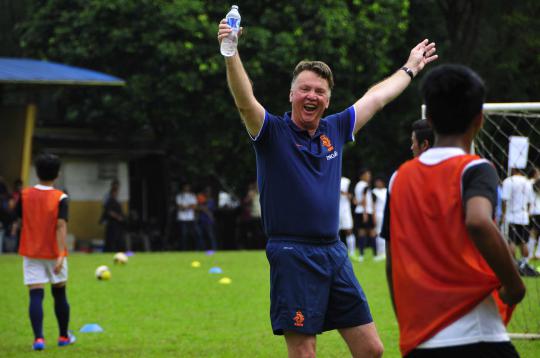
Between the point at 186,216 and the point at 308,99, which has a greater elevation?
the point at 308,99

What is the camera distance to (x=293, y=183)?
5.59 m

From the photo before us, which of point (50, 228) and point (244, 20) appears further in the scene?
point (244, 20)

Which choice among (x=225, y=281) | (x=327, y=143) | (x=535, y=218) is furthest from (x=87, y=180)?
(x=327, y=143)

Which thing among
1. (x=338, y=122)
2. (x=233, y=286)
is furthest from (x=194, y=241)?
(x=338, y=122)

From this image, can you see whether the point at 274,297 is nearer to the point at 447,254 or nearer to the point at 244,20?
the point at 447,254

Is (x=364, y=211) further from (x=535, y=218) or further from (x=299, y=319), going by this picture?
(x=299, y=319)

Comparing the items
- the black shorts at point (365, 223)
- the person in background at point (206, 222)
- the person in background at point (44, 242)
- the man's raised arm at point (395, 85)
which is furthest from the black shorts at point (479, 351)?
the person in background at point (206, 222)

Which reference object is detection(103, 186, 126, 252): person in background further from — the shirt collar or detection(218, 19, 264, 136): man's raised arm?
the shirt collar

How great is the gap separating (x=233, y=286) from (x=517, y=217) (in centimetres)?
443

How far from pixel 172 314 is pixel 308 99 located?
768 centimetres

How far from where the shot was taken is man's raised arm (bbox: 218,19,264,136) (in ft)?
17.3

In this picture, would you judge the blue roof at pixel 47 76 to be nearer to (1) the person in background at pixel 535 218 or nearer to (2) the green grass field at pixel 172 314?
(2) the green grass field at pixel 172 314

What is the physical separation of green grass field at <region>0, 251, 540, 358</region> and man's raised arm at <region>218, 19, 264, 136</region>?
437cm

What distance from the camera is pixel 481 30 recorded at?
36.1 meters
